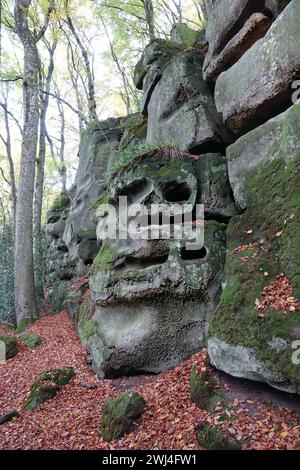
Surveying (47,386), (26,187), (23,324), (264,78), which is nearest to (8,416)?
(47,386)

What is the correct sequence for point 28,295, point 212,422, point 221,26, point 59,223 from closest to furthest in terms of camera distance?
point 212,422 < point 221,26 < point 28,295 < point 59,223

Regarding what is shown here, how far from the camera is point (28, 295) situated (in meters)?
11.0

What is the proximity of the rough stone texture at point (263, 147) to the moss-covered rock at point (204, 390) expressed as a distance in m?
2.96

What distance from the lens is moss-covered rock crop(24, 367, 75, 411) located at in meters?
5.62

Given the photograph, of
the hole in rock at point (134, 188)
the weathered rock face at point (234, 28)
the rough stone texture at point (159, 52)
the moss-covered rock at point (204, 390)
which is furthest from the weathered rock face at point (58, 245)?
the moss-covered rock at point (204, 390)

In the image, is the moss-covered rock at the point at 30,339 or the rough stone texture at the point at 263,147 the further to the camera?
the moss-covered rock at the point at 30,339

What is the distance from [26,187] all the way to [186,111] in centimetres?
595

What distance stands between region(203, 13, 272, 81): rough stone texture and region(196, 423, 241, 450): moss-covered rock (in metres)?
7.09

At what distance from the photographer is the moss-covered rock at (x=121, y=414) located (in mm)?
4229

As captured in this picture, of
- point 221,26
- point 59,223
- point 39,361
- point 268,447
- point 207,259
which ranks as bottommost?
point 39,361

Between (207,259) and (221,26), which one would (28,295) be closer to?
(207,259)

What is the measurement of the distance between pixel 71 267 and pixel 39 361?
6114 mm

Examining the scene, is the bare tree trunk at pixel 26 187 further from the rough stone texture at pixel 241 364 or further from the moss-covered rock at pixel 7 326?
the rough stone texture at pixel 241 364

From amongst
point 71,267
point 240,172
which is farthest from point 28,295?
point 240,172
